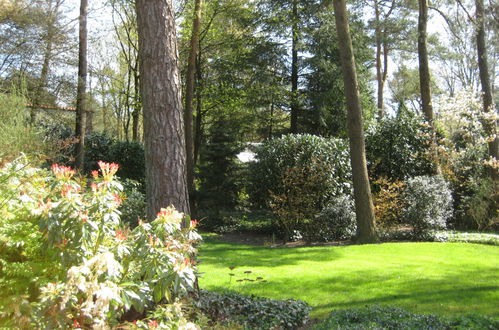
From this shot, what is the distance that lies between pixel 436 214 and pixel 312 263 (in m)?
5.24

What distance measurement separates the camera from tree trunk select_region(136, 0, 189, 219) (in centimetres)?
469

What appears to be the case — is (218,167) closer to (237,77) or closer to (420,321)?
(237,77)

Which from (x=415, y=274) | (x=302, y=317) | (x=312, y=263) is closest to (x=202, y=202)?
(x=312, y=263)

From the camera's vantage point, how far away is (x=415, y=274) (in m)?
7.50

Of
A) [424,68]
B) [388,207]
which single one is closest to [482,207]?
[388,207]

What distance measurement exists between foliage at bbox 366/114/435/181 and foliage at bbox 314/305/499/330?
9956 mm

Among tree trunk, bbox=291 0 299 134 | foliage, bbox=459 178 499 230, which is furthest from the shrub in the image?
tree trunk, bbox=291 0 299 134

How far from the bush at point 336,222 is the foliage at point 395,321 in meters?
6.80

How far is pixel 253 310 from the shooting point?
5055 millimetres

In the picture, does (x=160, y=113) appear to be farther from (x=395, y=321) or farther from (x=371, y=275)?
(x=371, y=275)

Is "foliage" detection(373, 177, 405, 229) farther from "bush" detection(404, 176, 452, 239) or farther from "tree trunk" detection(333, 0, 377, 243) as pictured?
"tree trunk" detection(333, 0, 377, 243)

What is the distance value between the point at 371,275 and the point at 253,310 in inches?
126

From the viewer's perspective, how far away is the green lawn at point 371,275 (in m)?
6.03

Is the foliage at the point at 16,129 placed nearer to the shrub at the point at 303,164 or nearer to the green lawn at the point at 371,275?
the green lawn at the point at 371,275
